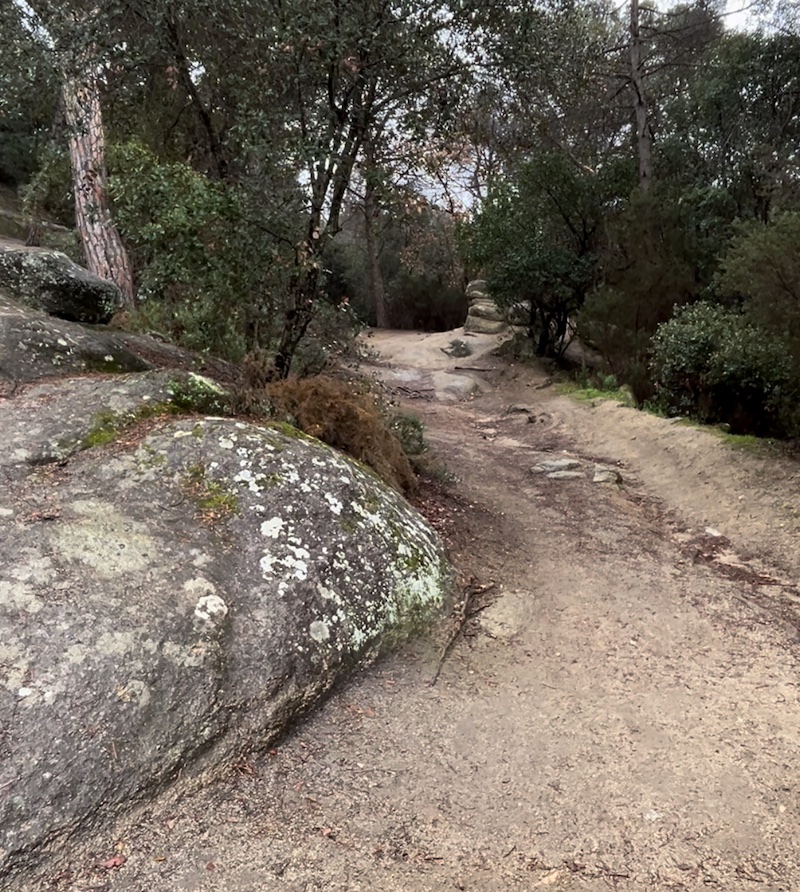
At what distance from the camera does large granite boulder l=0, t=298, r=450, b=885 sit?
2.29 meters

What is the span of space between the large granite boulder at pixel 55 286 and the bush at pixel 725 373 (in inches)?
271

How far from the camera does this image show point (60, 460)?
12.0ft

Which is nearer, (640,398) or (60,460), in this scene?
(60,460)

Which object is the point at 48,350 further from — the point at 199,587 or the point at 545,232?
the point at 545,232

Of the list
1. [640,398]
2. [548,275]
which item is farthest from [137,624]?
[548,275]

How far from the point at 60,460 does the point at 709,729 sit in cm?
354

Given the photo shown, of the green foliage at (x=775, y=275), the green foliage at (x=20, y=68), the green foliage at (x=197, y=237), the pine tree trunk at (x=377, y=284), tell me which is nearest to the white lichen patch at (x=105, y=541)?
the green foliage at (x=197, y=237)

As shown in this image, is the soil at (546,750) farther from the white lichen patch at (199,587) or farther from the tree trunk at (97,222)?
the tree trunk at (97,222)

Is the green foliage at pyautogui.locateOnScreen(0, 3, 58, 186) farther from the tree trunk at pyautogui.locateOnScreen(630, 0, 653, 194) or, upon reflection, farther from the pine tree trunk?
the pine tree trunk

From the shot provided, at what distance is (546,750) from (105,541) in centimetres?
216

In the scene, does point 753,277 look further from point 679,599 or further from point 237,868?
point 237,868

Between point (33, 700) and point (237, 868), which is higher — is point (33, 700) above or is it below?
above

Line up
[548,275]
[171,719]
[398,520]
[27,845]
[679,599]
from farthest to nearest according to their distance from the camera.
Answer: [548,275]
[679,599]
[398,520]
[171,719]
[27,845]

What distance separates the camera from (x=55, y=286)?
5969 millimetres
